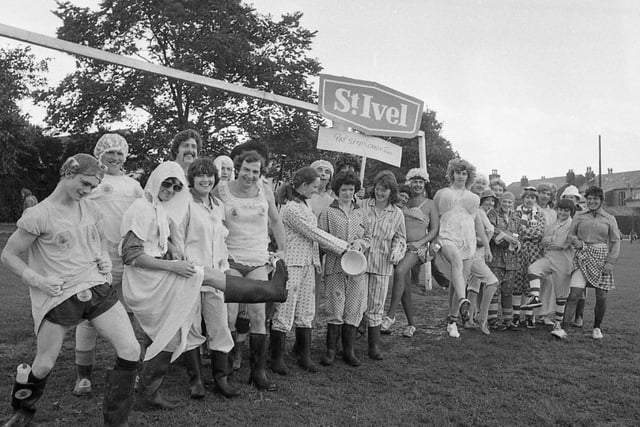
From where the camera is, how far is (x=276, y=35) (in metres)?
22.6

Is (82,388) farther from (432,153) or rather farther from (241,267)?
(432,153)

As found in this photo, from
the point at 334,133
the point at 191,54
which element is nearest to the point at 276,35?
the point at 191,54

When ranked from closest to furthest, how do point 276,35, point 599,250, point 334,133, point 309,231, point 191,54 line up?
point 309,231 < point 599,250 < point 334,133 < point 191,54 < point 276,35

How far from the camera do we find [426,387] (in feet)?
14.8

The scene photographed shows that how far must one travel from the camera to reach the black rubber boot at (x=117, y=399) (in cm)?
320

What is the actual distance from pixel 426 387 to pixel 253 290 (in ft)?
5.87

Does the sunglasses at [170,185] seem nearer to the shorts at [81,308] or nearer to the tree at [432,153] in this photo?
the shorts at [81,308]

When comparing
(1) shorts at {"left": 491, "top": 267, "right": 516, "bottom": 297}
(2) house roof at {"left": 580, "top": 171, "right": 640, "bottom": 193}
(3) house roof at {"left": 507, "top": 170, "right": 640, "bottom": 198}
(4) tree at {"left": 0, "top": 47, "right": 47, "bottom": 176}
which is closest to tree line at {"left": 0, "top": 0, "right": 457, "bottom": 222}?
(4) tree at {"left": 0, "top": 47, "right": 47, "bottom": 176}

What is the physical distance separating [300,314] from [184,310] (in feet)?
4.78

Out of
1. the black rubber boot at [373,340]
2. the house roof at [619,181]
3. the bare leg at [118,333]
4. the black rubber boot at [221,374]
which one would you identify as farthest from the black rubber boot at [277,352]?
the house roof at [619,181]

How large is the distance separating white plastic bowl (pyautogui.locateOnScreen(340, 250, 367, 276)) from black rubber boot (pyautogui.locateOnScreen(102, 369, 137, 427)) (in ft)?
7.36

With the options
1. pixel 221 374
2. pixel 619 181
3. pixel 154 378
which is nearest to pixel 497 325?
pixel 221 374

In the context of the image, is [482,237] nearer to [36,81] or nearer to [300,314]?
[300,314]

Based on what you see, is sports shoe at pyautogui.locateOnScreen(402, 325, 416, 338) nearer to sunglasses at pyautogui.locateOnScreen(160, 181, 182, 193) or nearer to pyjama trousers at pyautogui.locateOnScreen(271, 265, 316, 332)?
pyjama trousers at pyautogui.locateOnScreen(271, 265, 316, 332)
